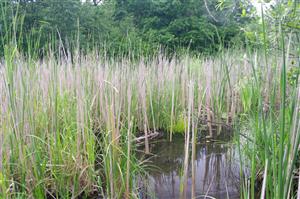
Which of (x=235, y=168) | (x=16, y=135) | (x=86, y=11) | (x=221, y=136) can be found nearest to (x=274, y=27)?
(x=235, y=168)

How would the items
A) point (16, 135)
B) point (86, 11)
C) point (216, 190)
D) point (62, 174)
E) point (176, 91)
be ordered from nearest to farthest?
point (16, 135) → point (62, 174) → point (216, 190) → point (176, 91) → point (86, 11)

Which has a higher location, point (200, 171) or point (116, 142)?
point (116, 142)

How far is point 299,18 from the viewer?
158cm

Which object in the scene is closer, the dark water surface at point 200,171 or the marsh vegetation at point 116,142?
the marsh vegetation at point 116,142

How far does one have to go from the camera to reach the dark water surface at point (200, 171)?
60.0 inches

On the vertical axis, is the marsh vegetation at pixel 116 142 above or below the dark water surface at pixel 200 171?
above

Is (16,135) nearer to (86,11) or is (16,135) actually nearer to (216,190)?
(216,190)

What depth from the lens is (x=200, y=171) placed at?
1.85 metres

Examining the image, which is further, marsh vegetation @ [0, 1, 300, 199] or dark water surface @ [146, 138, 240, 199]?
dark water surface @ [146, 138, 240, 199]

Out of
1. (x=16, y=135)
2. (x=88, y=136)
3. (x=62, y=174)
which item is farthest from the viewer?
(x=88, y=136)

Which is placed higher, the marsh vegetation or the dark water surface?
the marsh vegetation

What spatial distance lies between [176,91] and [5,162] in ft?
6.68

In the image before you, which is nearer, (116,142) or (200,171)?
(116,142)

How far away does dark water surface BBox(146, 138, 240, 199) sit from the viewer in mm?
1524
